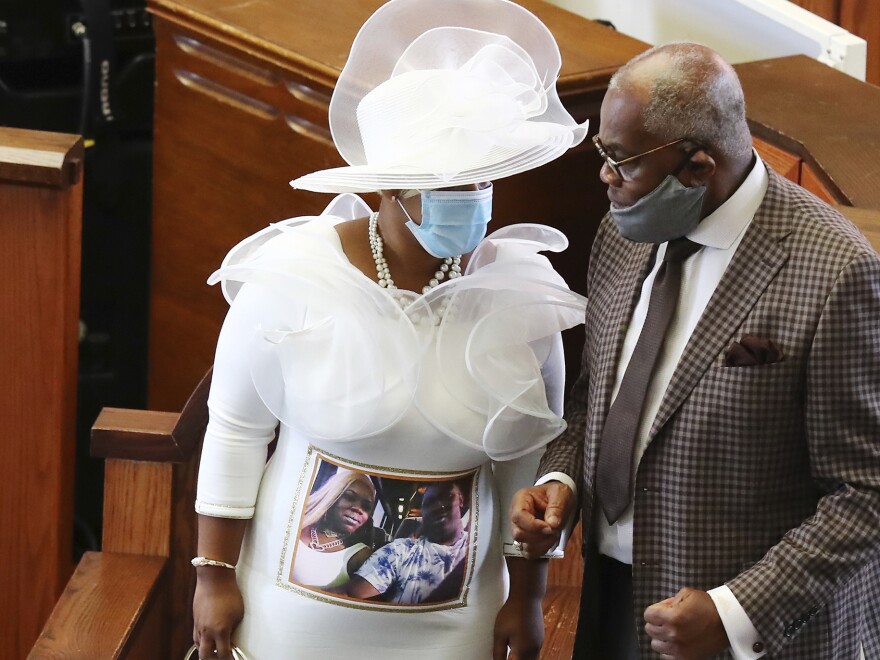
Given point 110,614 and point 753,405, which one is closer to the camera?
point 753,405

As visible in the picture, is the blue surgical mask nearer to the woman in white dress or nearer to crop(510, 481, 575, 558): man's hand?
the woman in white dress

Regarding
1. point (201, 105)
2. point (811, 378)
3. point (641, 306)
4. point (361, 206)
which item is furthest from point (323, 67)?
point (811, 378)

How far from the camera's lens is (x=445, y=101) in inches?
68.5

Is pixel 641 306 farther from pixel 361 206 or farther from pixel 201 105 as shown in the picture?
pixel 201 105

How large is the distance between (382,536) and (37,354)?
101cm

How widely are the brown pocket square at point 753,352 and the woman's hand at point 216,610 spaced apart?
30.0 inches

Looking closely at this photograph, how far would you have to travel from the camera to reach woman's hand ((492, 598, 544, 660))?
6.18ft

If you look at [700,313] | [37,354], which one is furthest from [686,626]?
[37,354]

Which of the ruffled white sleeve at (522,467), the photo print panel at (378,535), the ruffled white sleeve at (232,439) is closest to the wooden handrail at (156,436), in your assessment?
the ruffled white sleeve at (232,439)

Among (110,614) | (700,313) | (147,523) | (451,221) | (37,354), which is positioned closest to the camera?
(700,313)

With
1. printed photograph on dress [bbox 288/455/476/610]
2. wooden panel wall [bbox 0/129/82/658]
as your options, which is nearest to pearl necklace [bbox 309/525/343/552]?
printed photograph on dress [bbox 288/455/476/610]

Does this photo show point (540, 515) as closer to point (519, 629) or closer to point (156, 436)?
point (519, 629)

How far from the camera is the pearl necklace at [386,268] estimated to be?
1809 millimetres

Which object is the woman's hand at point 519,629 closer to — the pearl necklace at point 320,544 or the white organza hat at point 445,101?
the pearl necklace at point 320,544
